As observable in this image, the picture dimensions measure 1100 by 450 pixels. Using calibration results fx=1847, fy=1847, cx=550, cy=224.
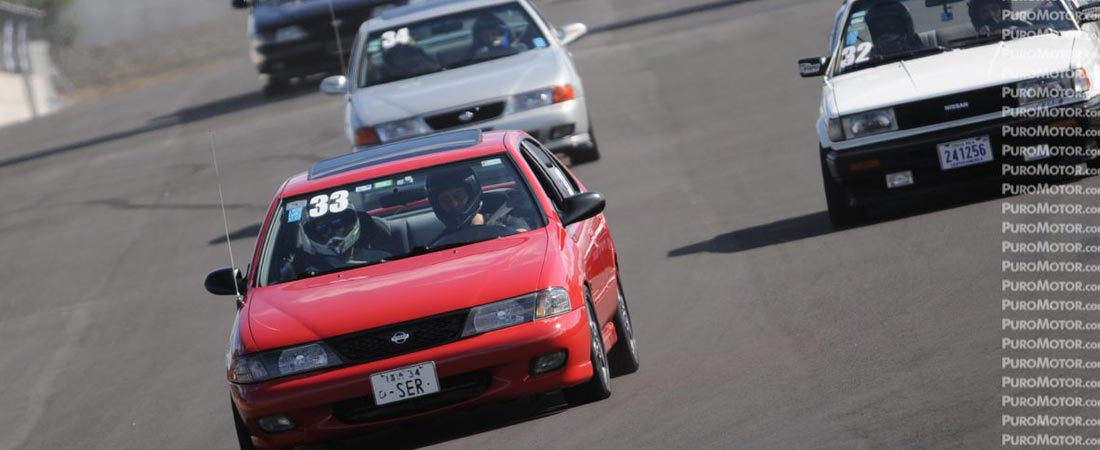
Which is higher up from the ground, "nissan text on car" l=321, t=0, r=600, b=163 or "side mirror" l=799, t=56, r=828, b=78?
"side mirror" l=799, t=56, r=828, b=78

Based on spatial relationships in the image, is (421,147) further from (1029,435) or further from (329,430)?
(1029,435)

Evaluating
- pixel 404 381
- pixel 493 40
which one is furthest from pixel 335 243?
pixel 493 40

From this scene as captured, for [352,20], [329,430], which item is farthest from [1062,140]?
[352,20]

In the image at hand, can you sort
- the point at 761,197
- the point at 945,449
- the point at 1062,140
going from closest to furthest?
1. the point at 945,449
2. the point at 1062,140
3. the point at 761,197

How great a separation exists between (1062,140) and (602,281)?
4.40 metres

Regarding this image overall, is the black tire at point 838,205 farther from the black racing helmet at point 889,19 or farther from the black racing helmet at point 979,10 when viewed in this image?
the black racing helmet at point 979,10

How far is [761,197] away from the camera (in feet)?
48.7

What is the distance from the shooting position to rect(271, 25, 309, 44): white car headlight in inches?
1078

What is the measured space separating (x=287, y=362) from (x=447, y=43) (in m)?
10.2

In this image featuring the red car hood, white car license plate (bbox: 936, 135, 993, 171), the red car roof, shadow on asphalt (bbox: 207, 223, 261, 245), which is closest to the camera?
the red car hood

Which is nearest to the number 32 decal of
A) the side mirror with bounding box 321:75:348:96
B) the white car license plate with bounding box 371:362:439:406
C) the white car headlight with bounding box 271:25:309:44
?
the side mirror with bounding box 321:75:348:96

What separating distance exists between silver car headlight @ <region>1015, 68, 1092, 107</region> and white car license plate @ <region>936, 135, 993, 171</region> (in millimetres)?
370

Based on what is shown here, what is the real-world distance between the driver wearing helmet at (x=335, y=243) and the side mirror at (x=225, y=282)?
25 centimetres

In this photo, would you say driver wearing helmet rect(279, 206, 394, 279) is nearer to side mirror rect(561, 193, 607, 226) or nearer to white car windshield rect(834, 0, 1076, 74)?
side mirror rect(561, 193, 607, 226)
